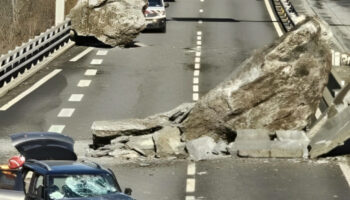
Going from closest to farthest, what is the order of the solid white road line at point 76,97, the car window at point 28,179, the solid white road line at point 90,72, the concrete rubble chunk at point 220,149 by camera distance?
the car window at point 28,179, the concrete rubble chunk at point 220,149, the solid white road line at point 76,97, the solid white road line at point 90,72

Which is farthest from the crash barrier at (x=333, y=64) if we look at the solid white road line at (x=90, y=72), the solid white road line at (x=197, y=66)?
the solid white road line at (x=90, y=72)

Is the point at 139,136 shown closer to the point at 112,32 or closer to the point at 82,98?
the point at 82,98

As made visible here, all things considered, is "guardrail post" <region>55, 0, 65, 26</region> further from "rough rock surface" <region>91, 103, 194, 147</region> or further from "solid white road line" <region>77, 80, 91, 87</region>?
"rough rock surface" <region>91, 103, 194, 147</region>

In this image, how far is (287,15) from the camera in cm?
5375

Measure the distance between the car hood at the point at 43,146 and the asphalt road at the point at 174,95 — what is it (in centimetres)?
187

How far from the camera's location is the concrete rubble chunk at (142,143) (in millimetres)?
26000

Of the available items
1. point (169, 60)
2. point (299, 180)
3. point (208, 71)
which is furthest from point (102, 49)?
point (299, 180)

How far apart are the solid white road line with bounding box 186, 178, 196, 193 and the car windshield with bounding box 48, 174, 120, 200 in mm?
5201

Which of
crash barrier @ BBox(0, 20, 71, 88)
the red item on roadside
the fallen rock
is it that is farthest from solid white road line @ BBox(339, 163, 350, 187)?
crash barrier @ BBox(0, 20, 71, 88)

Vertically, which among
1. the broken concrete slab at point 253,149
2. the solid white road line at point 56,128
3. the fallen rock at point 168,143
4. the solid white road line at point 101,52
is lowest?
the solid white road line at point 101,52

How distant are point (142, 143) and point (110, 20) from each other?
21.7 metres

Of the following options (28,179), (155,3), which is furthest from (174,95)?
(155,3)

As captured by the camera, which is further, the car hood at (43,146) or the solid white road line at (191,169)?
the solid white road line at (191,169)

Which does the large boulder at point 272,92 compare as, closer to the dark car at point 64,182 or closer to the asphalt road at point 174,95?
the asphalt road at point 174,95
